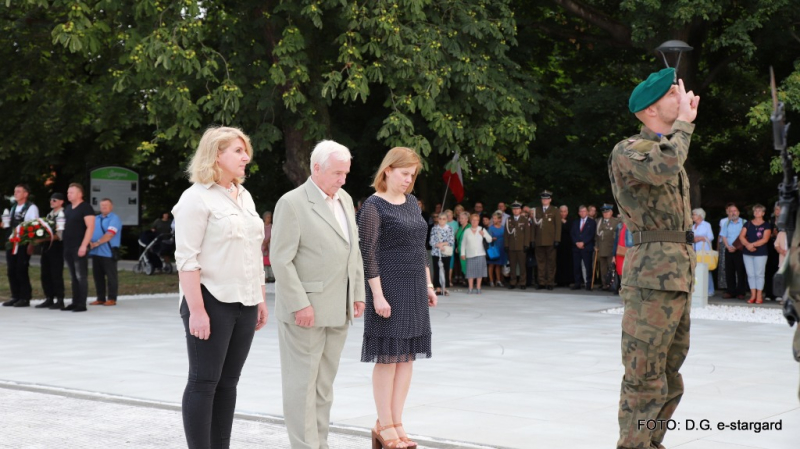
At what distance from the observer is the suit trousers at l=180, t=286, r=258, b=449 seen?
17.7 ft

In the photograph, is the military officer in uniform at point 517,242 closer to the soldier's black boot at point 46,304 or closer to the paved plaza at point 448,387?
the paved plaza at point 448,387

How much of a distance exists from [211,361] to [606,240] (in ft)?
59.5

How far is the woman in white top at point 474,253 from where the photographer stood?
2255 centimetres

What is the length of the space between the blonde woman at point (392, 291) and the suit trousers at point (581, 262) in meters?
17.3

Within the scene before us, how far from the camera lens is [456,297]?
2125 cm

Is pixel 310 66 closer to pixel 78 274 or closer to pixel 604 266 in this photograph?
pixel 78 274

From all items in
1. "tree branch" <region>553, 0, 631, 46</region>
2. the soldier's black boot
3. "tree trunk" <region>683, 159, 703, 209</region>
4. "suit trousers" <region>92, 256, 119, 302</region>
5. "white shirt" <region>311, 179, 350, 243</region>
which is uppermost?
"tree branch" <region>553, 0, 631, 46</region>

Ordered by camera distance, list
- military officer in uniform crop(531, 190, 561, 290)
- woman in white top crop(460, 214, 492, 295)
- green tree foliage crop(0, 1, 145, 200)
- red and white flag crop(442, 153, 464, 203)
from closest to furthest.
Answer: woman in white top crop(460, 214, 492, 295), military officer in uniform crop(531, 190, 561, 290), green tree foliage crop(0, 1, 145, 200), red and white flag crop(442, 153, 464, 203)

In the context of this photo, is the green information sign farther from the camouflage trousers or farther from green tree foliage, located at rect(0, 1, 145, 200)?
the camouflage trousers

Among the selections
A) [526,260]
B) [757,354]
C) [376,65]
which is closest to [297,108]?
[376,65]

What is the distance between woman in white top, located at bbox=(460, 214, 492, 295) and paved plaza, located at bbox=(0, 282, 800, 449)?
6.92 m

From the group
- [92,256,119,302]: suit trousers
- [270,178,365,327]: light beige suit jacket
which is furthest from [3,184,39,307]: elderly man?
[270,178,365,327]: light beige suit jacket

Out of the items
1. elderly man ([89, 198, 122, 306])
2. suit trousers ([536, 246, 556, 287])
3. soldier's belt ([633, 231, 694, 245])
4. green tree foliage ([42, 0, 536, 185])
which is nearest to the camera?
soldier's belt ([633, 231, 694, 245])

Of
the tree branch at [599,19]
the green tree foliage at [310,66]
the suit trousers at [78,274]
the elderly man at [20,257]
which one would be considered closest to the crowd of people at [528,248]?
the green tree foliage at [310,66]
